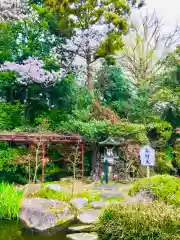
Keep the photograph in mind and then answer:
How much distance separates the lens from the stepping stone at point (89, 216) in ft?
25.2

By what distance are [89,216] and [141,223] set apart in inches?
99.8

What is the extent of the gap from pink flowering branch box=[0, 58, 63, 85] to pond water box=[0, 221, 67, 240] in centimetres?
792

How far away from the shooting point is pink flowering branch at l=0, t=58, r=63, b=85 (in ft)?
44.9

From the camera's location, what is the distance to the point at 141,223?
572 centimetres

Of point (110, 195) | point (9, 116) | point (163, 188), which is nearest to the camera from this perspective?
point (163, 188)

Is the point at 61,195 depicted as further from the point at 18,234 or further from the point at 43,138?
the point at 43,138

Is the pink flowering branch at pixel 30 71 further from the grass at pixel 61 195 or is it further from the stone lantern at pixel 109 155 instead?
the grass at pixel 61 195

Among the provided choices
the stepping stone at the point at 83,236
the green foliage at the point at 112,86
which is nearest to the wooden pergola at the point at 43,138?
the green foliage at the point at 112,86

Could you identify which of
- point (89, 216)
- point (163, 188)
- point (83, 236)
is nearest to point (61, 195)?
point (89, 216)

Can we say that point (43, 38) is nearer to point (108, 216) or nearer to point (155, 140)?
point (155, 140)

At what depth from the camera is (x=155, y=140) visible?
1470 centimetres

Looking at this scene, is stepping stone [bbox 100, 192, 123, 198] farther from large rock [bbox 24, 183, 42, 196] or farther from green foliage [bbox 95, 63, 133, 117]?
green foliage [bbox 95, 63, 133, 117]

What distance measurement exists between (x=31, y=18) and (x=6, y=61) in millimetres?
2763

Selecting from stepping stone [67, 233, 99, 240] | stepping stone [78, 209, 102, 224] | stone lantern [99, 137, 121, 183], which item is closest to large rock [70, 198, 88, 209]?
stepping stone [78, 209, 102, 224]
